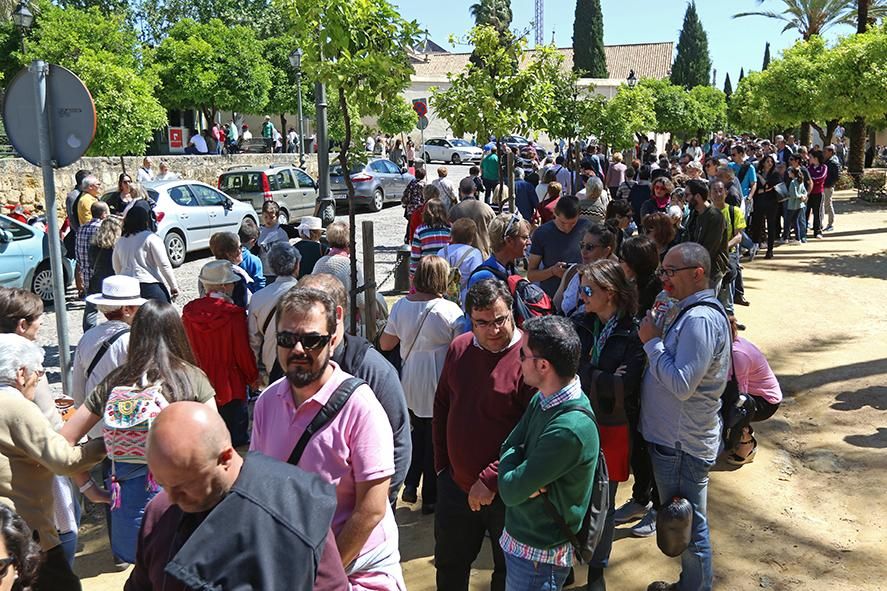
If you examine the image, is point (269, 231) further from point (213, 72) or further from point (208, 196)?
point (213, 72)

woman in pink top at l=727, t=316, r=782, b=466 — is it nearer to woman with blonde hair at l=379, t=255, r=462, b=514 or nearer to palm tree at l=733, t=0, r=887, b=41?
woman with blonde hair at l=379, t=255, r=462, b=514

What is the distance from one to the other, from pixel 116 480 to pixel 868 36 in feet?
69.7

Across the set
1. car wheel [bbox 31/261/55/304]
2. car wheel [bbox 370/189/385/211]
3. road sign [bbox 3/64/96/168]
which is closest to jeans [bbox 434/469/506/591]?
road sign [bbox 3/64/96/168]

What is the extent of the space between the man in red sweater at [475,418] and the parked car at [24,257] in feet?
29.7

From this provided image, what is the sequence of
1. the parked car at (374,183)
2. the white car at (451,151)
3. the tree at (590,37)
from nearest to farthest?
the parked car at (374,183) < the white car at (451,151) < the tree at (590,37)

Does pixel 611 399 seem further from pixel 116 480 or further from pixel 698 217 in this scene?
pixel 698 217

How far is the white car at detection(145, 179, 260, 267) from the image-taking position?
14547 millimetres

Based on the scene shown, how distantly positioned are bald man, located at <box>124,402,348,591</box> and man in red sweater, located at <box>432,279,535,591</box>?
1504 millimetres

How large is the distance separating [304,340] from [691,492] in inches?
90.6

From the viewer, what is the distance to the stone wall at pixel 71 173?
1777 cm

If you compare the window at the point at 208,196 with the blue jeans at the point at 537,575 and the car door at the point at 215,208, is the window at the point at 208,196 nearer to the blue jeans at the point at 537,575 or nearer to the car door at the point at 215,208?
the car door at the point at 215,208

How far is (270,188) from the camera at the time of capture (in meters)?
18.8

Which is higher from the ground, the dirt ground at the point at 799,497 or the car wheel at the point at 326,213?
the car wheel at the point at 326,213

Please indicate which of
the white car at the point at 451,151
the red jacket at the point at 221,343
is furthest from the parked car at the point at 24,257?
the white car at the point at 451,151
